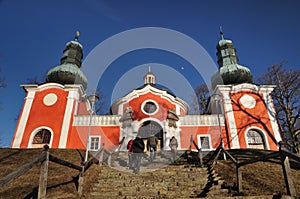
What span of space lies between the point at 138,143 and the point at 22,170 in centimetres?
572

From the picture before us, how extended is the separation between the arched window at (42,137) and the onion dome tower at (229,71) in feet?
52.4

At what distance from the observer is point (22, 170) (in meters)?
4.54

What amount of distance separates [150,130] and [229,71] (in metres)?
9.83

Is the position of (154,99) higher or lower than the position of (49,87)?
lower

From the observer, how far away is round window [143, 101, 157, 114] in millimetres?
21000

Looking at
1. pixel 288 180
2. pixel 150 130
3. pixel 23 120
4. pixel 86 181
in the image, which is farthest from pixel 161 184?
pixel 23 120

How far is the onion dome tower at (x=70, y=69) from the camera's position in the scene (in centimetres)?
2214

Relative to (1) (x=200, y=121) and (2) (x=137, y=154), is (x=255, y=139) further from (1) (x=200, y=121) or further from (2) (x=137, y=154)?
(2) (x=137, y=154)

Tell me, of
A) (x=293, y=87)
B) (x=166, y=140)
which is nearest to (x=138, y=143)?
(x=166, y=140)

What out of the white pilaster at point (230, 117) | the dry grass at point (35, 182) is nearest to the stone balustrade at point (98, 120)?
the dry grass at point (35, 182)

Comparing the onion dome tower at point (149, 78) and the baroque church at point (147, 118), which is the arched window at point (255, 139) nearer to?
the baroque church at point (147, 118)

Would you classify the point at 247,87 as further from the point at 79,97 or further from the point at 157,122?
the point at 79,97

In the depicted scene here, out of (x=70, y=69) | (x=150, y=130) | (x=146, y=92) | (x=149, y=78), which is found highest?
(x=149, y=78)

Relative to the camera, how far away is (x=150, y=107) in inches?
838
